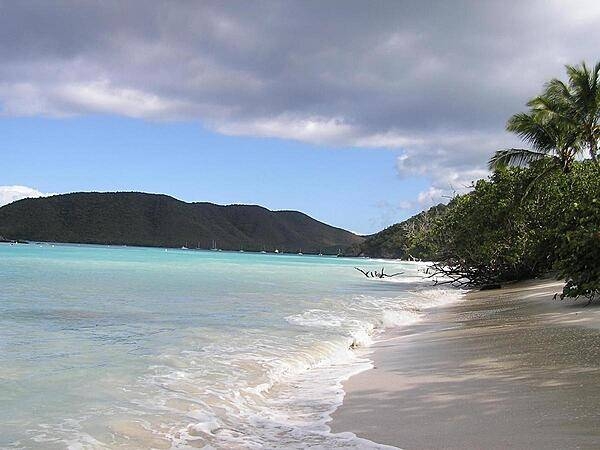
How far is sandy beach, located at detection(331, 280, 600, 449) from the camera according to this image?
4.40 m

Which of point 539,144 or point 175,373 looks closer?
point 175,373

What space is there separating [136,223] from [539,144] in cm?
13092

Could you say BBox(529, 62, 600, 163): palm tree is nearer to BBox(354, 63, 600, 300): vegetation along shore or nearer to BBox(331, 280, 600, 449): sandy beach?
BBox(354, 63, 600, 300): vegetation along shore

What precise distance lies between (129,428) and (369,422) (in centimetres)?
224

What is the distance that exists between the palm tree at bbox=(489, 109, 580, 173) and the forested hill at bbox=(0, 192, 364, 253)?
414ft

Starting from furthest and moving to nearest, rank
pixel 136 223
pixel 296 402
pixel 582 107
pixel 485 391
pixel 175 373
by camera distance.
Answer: pixel 136 223
pixel 582 107
pixel 175 373
pixel 296 402
pixel 485 391

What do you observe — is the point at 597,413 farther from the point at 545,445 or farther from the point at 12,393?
the point at 12,393

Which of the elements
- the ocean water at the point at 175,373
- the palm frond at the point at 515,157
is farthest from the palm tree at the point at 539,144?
the ocean water at the point at 175,373

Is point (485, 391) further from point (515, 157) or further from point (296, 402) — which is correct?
point (515, 157)

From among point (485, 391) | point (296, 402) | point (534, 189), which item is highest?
point (534, 189)

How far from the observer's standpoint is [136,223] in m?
145

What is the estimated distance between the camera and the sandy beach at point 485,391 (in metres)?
4.40

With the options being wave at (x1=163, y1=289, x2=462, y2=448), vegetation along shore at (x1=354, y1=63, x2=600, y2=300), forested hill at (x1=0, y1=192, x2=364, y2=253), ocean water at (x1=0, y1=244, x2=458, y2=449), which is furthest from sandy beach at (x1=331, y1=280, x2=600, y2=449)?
forested hill at (x1=0, y1=192, x2=364, y2=253)

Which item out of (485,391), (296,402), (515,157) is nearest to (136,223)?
(515,157)
